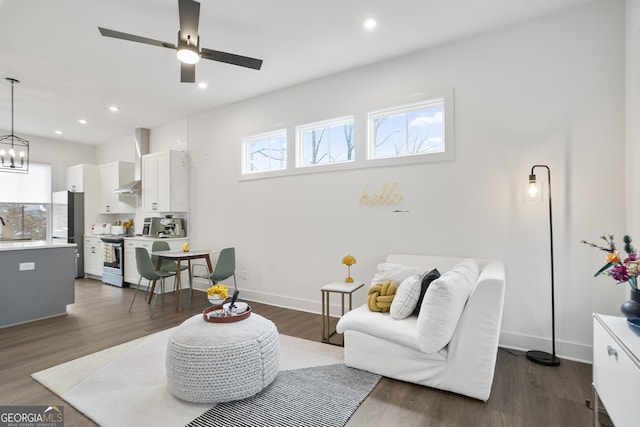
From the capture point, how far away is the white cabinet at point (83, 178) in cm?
692

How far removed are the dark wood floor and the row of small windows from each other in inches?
85.1

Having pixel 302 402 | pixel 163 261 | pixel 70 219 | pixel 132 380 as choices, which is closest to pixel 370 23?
pixel 302 402

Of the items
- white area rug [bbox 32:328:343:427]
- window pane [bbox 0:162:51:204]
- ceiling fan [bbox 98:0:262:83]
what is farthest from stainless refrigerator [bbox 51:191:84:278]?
ceiling fan [bbox 98:0:262:83]

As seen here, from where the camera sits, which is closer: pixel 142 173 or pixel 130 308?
pixel 130 308

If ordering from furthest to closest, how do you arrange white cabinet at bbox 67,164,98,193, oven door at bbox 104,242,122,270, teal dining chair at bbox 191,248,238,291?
white cabinet at bbox 67,164,98,193 → oven door at bbox 104,242,122,270 → teal dining chair at bbox 191,248,238,291

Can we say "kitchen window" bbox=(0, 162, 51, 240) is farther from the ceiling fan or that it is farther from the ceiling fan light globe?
the ceiling fan light globe

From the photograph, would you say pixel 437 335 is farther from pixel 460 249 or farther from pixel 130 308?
pixel 130 308

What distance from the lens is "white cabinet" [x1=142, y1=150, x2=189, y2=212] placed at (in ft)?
18.5

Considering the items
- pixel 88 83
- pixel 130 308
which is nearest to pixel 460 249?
pixel 130 308

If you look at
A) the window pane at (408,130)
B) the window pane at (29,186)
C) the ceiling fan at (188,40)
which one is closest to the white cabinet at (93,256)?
the window pane at (29,186)

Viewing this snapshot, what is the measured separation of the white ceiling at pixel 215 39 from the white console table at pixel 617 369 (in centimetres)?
270

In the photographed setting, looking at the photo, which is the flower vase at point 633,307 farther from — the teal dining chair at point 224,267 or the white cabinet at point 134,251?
the white cabinet at point 134,251

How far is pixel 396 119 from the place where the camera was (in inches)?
153

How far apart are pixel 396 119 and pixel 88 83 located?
13.6 feet
